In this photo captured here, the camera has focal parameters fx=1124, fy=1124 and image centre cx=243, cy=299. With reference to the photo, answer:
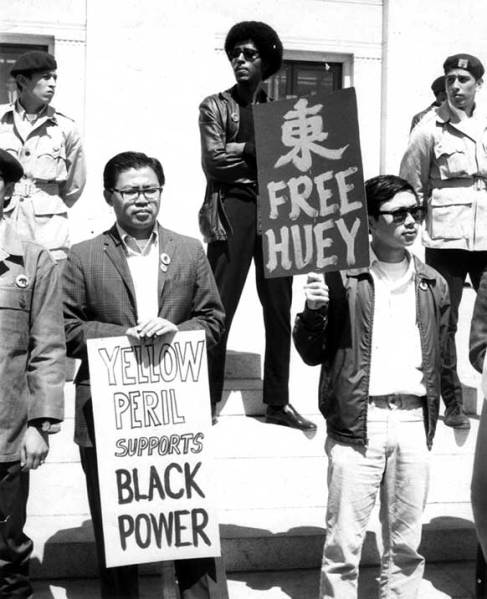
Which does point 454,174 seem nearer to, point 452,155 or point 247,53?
point 452,155

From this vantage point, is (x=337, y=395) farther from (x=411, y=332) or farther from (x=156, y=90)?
(x=156, y=90)

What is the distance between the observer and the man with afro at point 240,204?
19.8 feet

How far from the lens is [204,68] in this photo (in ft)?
31.6

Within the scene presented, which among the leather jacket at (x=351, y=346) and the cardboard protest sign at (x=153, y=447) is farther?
the leather jacket at (x=351, y=346)

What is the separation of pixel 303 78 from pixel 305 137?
248 inches

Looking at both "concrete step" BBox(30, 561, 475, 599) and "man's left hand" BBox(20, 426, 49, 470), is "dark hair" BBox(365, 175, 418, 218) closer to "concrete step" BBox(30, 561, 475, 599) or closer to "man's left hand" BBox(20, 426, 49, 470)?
"man's left hand" BBox(20, 426, 49, 470)

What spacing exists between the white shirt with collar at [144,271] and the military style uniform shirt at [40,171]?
2.16 meters

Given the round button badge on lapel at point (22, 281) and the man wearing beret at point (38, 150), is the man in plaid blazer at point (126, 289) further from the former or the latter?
the man wearing beret at point (38, 150)

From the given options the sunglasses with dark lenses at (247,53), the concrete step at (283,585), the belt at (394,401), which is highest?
the sunglasses with dark lenses at (247,53)

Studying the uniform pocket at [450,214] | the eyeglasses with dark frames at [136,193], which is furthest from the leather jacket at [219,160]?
the eyeglasses with dark frames at [136,193]

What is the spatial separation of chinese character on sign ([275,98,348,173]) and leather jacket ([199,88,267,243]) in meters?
1.60

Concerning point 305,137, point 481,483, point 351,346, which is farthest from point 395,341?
point 481,483

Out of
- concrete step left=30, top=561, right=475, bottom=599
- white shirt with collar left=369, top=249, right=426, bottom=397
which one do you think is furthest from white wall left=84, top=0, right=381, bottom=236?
white shirt with collar left=369, top=249, right=426, bottom=397

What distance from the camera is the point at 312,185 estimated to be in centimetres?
439
